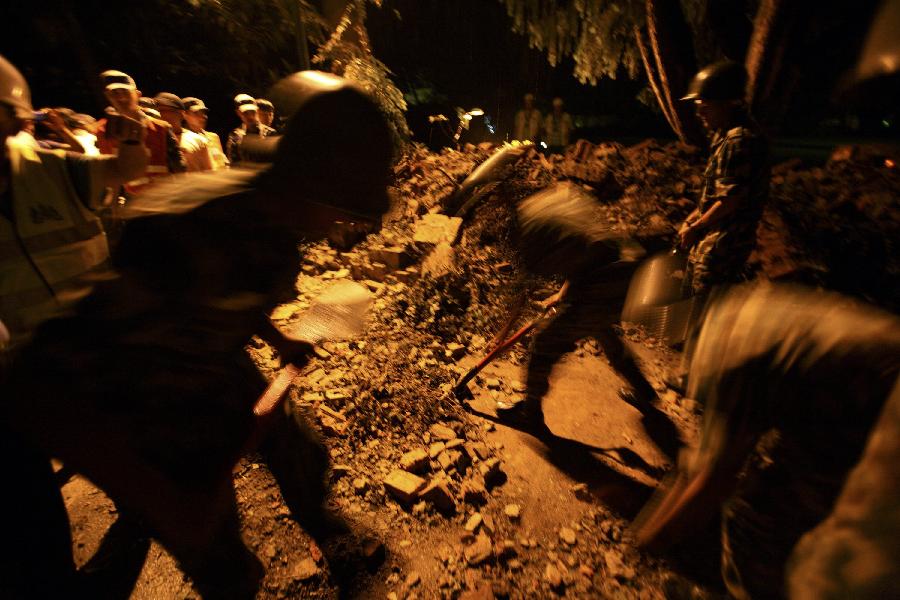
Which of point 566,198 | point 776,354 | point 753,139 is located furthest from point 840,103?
point 753,139

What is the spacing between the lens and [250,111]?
5.03m

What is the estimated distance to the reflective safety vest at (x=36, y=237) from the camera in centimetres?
182

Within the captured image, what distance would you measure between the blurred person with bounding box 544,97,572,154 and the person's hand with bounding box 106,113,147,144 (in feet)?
37.1

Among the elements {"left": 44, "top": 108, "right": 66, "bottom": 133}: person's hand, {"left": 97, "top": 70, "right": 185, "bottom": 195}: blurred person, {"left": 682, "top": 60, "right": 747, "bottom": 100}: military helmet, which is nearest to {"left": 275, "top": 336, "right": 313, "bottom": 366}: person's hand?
{"left": 97, "top": 70, "right": 185, "bottom": 195}: blurred person

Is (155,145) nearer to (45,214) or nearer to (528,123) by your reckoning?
(45,214)

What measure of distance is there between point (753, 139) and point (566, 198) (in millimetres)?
1566

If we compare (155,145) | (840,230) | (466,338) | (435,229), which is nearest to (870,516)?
(466,338)

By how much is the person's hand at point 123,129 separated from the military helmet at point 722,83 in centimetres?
382

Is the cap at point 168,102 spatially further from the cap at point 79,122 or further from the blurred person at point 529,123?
the blurred person at point 529,123

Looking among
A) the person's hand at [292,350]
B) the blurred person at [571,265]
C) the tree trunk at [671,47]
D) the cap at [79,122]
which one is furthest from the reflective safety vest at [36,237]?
the tree trunk at [671,47]

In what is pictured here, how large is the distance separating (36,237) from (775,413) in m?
3.16

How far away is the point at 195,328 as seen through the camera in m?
1.22

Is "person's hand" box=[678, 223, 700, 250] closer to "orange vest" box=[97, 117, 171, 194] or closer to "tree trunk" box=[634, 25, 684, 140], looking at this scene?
"tree trunk" box=[634, 25, 684, 140]

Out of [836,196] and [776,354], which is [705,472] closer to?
[776,354]
